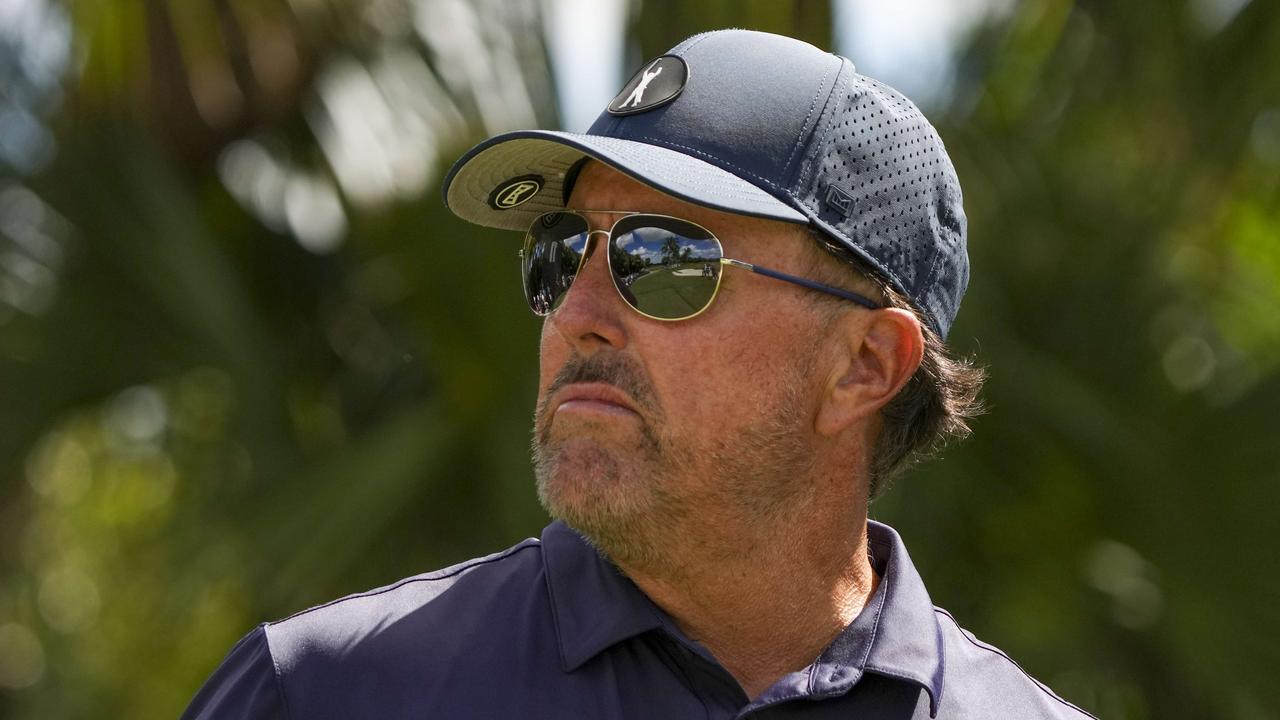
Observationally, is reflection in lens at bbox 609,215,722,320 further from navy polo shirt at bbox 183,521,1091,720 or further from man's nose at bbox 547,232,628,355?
navy polo shirt at bbox 183,521,1091,720

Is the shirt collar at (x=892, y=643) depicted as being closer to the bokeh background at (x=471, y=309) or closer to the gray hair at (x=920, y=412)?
the gray hair at (x=920, y=412)

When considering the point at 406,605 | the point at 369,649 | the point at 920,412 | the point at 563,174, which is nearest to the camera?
the point at 369,649

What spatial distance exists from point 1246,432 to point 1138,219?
790mm

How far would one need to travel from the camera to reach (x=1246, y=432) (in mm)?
4414

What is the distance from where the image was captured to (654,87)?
234 centimetres

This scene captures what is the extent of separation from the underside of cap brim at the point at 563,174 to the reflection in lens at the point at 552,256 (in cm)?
9

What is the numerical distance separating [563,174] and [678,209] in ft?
0.90

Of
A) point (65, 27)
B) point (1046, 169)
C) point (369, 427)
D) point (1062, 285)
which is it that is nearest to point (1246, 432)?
point (1062, 285)

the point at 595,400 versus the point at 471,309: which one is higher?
the point at 595,400

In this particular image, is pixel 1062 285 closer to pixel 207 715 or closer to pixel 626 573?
pixel 626 573

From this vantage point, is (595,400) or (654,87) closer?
(595,400)

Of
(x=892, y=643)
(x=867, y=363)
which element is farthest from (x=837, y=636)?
(x=867, y=363)

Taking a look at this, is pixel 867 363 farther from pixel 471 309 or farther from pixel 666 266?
pixel 471 309

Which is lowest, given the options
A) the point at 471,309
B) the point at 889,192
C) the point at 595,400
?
the point at 471,309
